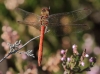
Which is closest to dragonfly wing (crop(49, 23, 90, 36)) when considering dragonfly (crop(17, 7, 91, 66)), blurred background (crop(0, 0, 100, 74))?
dragonfly (crop(17, 7, 91, 66))

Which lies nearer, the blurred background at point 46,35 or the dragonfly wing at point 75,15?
the dragonfly wing at point 75,15

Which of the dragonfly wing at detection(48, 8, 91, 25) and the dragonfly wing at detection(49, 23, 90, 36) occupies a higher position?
the dragonfly wing at detection(48, 8, 91, 25)

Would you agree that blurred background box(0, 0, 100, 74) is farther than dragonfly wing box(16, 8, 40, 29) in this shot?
Yes

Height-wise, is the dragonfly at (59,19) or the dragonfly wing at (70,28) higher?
the dragonfly at (59,19)

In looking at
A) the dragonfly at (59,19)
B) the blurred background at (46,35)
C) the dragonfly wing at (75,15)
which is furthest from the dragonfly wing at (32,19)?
the blurred background at (46,35)

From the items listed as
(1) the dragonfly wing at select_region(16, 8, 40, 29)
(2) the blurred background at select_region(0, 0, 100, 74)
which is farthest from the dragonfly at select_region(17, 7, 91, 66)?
(2) the blurred background at select_region(0, 0, 100, 74)

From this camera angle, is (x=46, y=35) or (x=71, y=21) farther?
(x=46, y=35)

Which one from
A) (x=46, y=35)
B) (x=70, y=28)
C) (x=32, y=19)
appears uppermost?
(x=32, y=19)

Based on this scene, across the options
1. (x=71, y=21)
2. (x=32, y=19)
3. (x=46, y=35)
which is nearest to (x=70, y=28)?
(x=71, y=21)

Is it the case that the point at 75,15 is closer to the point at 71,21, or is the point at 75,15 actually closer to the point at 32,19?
the point at 71,21

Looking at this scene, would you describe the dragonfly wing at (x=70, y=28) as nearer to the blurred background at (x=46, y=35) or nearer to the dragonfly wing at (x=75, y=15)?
the dragonfly wing at (x=75, y=15)

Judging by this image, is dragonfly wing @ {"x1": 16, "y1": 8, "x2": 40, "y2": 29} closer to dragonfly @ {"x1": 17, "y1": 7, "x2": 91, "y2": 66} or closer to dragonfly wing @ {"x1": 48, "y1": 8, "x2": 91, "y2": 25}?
dragonfly @ {"x1": 17, "y1": 7, "x2": 91, "y2": 66}
